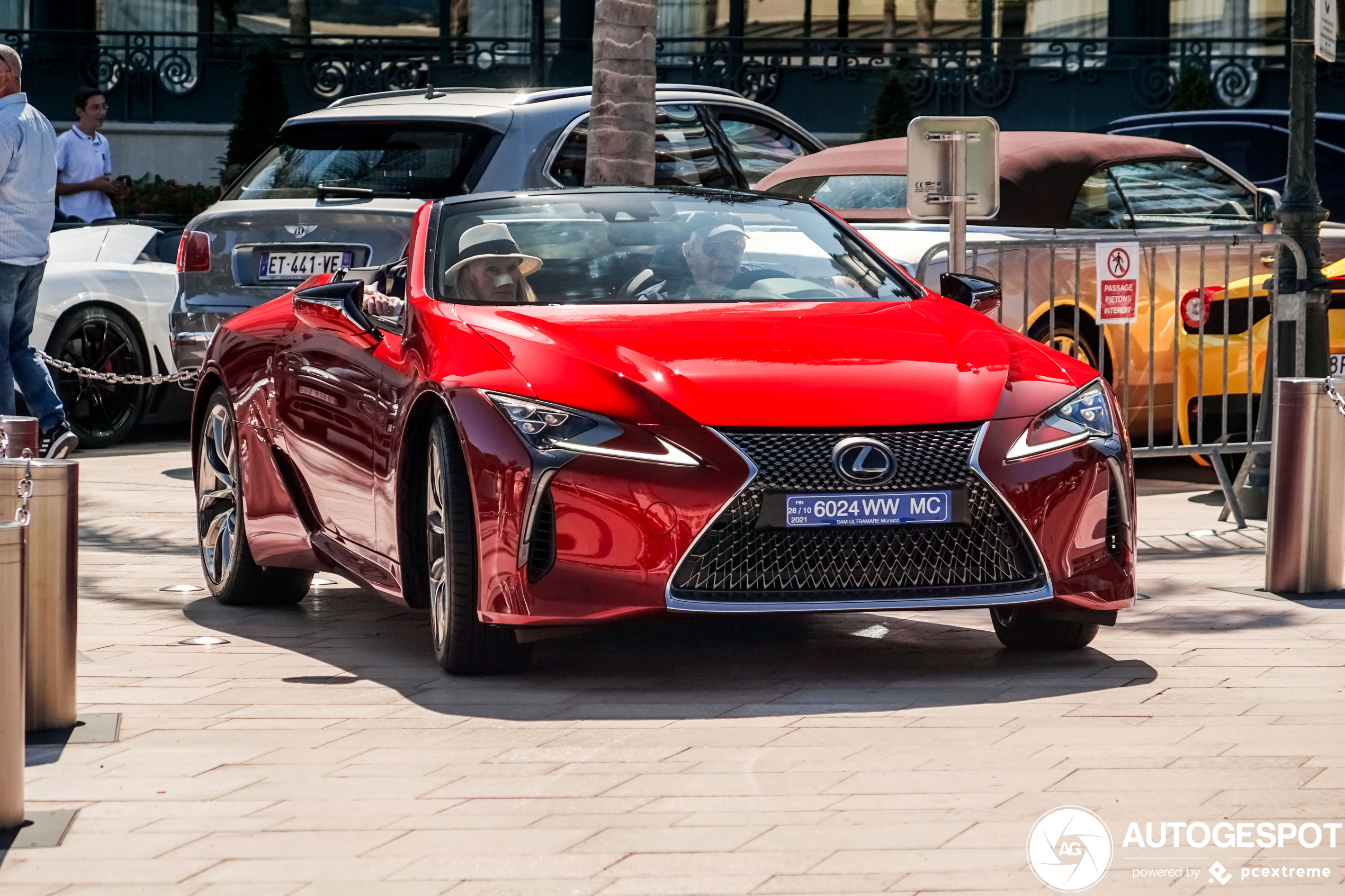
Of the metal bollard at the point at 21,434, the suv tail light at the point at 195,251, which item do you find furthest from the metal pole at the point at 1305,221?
the metal bollard at the point at 21,434

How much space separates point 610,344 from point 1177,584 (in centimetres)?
293

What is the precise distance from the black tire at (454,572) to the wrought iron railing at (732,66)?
773 inches

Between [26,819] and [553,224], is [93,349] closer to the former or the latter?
[553,224]

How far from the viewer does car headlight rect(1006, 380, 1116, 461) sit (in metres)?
6.10

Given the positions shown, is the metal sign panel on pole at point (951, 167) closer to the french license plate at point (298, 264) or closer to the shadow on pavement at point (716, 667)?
the shadow on pavement at point (716, 667)

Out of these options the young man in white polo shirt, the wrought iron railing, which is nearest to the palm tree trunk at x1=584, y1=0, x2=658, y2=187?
the young man in white polo shirt

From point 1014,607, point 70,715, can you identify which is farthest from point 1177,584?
point 70,715

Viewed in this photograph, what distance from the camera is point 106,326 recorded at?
1319cm

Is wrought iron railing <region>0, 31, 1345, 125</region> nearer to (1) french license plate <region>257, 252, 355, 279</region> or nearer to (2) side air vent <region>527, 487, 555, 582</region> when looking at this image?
(1) french license plate <region>257, 252, 355, 279</region>

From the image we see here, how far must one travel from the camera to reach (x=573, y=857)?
4.42m

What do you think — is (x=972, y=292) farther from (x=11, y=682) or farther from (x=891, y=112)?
(x=891, y=112)

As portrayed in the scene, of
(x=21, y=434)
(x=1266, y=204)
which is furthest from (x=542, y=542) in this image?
(x=1266, y=204)

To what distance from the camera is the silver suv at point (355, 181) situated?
1104 centimetres

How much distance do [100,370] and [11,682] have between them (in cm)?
878
